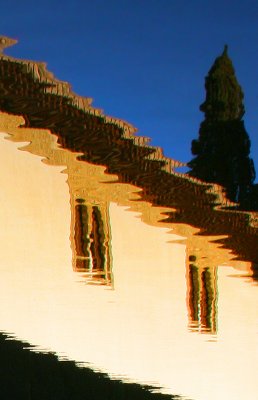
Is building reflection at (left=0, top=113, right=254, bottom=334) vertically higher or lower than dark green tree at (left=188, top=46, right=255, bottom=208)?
lower

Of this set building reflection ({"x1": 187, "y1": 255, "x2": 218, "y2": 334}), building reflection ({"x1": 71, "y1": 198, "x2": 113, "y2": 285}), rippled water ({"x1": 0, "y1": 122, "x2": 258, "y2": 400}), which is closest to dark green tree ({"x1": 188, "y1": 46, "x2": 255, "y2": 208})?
building reflection ({"x1": 187, "y1": 255, "x2": 218, "y2": 334})

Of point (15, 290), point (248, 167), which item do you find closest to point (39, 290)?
point (15, 290)

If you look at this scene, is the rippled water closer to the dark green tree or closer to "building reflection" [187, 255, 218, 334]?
"building reflection" [187, 255, 218, 334]

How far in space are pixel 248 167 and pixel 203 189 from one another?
201 inches

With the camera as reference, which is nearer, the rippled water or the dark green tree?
the rippled water

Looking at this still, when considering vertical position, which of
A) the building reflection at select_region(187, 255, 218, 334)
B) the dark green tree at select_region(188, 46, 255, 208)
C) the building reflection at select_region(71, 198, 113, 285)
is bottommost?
the building reflection at select_region(187, 255, 218, 334)

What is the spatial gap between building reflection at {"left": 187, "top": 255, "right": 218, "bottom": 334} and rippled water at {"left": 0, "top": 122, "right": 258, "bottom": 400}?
0.5 inches

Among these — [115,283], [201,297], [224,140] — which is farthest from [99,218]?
[224,140]

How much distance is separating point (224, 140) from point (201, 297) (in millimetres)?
4679

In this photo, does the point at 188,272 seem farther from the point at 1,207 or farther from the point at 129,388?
the point at 1,207

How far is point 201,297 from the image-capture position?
783 cm

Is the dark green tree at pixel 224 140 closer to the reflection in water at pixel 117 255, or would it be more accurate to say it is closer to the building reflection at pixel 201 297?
the building reflection at pixel 201 297

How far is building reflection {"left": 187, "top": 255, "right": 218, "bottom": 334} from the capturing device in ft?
24.9

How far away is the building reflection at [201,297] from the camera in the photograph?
7.60 metres
